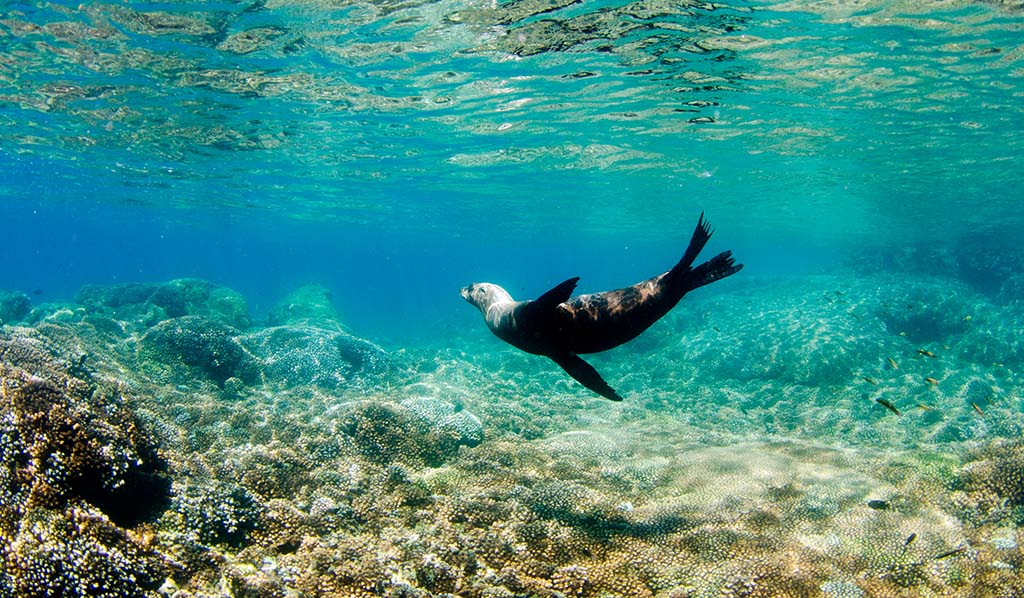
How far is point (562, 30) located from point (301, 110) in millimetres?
10445

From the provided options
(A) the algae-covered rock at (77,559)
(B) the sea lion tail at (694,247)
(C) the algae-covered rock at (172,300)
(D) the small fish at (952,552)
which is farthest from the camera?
(C) the algae-covered rock at (172,300)

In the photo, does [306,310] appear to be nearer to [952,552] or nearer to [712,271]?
[712,271]

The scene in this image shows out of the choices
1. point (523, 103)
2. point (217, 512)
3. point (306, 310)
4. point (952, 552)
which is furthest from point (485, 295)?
point (306, 310)

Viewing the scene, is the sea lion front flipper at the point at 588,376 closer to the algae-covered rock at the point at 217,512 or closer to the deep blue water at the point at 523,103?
the algae-covered rock at the point at 217,512

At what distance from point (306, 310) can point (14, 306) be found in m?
10.4

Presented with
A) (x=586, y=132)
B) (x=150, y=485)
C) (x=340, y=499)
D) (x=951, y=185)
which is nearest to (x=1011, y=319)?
(x=951, y=185)

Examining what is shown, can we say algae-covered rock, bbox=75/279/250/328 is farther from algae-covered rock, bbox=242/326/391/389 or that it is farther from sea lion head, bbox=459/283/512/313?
sea lion head, bbox=459/283/512/313

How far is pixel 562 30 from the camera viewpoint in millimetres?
11914

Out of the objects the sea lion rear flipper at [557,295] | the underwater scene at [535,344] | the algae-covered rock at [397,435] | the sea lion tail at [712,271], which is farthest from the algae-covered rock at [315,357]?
the sea lion tail at [712,271]

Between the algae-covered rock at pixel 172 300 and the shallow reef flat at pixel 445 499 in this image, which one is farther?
the algae-covered rock at pixel 172 300

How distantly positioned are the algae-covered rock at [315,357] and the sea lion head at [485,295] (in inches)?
345

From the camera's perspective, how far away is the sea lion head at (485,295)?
577 cm

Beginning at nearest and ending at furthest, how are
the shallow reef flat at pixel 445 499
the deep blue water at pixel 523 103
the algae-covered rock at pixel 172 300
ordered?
1. the shallow reef flat at pixel 445 499
2. the deep blue water at pixel 523 103
3. the algae-covered rock at pixel 172 300

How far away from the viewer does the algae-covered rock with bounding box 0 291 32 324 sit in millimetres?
18438
